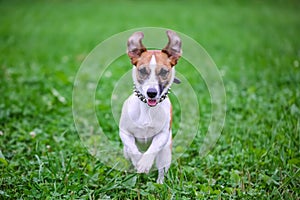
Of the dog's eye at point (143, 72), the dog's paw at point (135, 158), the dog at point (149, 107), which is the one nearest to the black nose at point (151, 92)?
the dog at point (149, 107)

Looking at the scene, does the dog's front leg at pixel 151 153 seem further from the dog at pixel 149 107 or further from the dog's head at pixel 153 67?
the dog's head at pixel 153 67

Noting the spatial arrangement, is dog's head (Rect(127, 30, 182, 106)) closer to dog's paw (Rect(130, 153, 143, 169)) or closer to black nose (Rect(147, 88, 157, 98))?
black nose (Rect(147, 88, 157, 98))

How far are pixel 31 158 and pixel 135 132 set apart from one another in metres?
1.01

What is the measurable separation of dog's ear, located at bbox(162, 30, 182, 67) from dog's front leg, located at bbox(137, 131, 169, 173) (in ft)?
1.73

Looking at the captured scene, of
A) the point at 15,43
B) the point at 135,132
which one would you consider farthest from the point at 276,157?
the point at 15,43

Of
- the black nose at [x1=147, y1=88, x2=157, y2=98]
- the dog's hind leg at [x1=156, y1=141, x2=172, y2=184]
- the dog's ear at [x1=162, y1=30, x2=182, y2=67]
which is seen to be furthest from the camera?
the dog's hind leg at [x1=156, y1=141, x2=172, y2=184]

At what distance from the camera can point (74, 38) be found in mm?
8242

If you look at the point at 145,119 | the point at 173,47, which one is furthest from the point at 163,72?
the point at 145,119

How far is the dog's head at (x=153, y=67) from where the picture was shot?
2.64 metres

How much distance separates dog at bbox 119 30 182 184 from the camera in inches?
105

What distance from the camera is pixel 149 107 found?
2824mm

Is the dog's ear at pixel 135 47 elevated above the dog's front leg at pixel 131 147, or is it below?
above

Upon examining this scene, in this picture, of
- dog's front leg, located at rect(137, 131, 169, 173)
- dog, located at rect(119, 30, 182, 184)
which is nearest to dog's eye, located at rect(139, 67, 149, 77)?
dog, located at rect(119, 30, 182, 184)

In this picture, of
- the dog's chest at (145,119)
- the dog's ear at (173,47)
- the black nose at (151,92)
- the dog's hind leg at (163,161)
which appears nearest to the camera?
the black nose at (151,92)
